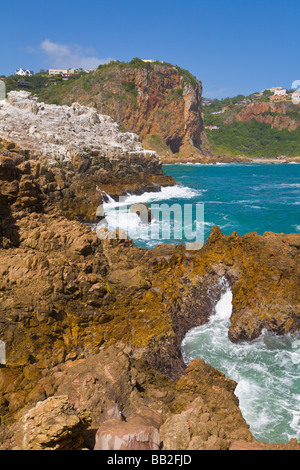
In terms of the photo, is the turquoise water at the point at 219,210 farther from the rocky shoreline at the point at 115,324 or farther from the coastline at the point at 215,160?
the coastline at the point at 215,160

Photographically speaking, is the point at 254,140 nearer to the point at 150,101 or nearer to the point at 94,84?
the point at 150,101

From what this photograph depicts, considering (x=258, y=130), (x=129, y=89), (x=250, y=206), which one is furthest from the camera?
(x=258, y=130)

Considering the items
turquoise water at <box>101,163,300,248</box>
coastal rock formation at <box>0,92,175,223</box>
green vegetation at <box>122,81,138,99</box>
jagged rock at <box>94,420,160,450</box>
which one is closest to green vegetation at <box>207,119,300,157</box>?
green vegetation at <box>122,81,138,99</box>

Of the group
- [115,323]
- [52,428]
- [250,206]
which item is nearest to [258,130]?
[250,206]

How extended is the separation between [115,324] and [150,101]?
320ft

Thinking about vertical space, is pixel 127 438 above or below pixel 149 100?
below

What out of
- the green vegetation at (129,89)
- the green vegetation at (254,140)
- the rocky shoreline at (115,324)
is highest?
the green vegetation at (129,89)

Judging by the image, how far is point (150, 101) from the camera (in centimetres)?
9681

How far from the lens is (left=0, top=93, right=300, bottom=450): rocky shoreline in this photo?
186 inches

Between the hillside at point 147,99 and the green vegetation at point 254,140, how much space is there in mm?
19798

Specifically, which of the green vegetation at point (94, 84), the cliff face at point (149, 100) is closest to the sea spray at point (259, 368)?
the cliff face at point (149, 100)

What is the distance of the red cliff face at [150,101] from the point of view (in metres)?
93.3

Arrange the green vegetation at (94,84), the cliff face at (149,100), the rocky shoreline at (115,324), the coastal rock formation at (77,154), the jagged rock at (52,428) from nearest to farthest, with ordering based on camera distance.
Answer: the jagged rock at (52,428)
the rocky shoreline at (115,324)
the coastal rock formation at (77,154)
the cliff face at (149,100)
the green vegetation at (94,84)

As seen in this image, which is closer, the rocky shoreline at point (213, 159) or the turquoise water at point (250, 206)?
the turquoise water at point (250, 206)
